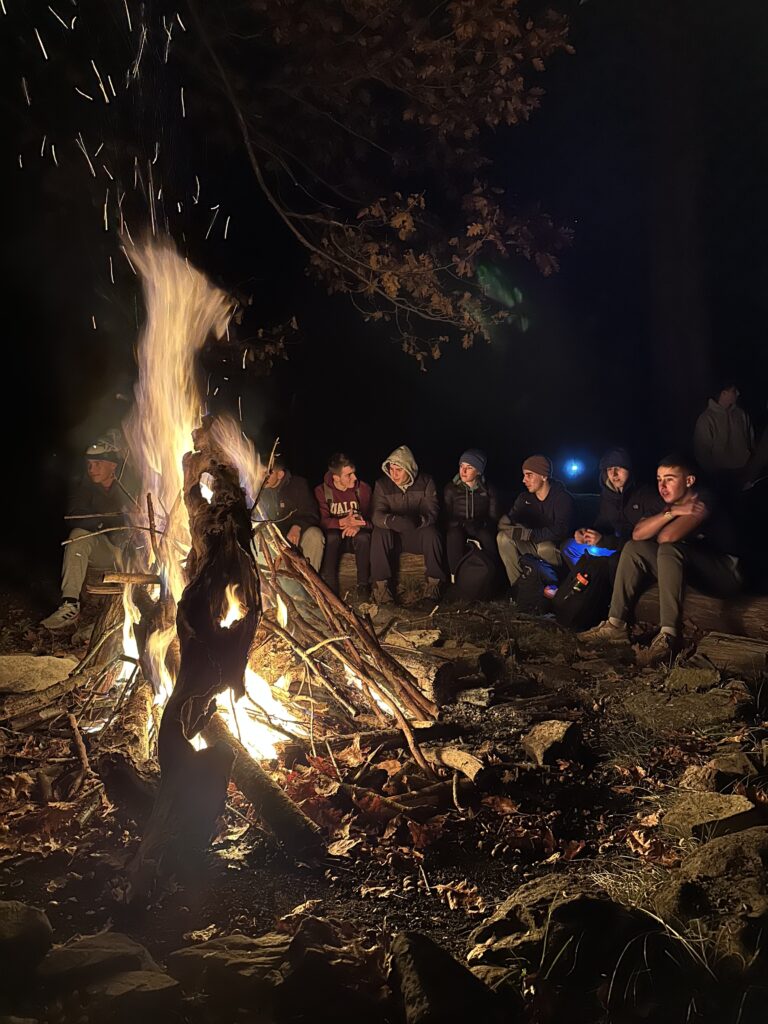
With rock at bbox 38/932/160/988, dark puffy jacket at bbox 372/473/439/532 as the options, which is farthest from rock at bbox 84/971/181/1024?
dark puffy jacket at bbox 372/473/439/532

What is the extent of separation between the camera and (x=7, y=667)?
568 cm

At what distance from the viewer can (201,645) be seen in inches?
151

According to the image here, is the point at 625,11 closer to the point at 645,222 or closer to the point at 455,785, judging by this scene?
the point at 645,222

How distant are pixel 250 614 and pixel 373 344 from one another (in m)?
11.8

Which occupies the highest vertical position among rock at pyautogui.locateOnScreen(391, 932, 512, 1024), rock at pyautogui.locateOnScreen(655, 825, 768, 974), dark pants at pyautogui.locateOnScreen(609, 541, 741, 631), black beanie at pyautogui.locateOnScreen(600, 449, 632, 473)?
black beanie at pyautogui.locateOnScreen(600, 449, 632, 473)

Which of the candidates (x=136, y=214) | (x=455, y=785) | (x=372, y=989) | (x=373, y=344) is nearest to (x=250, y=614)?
(x=455, y=785)

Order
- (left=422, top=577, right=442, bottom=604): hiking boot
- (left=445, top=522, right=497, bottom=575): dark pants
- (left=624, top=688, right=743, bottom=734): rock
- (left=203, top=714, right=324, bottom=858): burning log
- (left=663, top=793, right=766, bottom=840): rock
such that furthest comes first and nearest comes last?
(left=445, top=522, right=497, bottom=575): dark pants, (left=422, top=577, right=442, bottom=604): hiking boot, (left=624, top=688, right=743, bottom=734): rock, (left=203, top=714, right=324, bottom=858): burning log, (left=663, top=793, right=766, bottom=840): rock

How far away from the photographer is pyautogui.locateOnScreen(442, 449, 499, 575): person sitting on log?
9.19m

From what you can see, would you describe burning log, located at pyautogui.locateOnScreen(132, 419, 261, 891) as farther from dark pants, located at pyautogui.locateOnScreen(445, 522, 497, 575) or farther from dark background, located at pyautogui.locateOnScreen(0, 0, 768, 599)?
dark background, located at pyautogui.locateOnScreen(0, 0, 768, 599)

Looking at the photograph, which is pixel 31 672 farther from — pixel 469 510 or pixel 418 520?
pixel 469 510

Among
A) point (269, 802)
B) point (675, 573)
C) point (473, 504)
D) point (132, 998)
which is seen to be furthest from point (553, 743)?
point (473, 504)

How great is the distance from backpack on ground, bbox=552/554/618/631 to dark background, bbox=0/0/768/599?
12.5 ft

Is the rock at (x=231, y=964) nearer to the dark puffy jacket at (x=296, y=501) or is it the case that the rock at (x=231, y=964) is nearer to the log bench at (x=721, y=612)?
the log bench at (x=721, y=612)

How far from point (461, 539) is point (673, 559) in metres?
2.85
